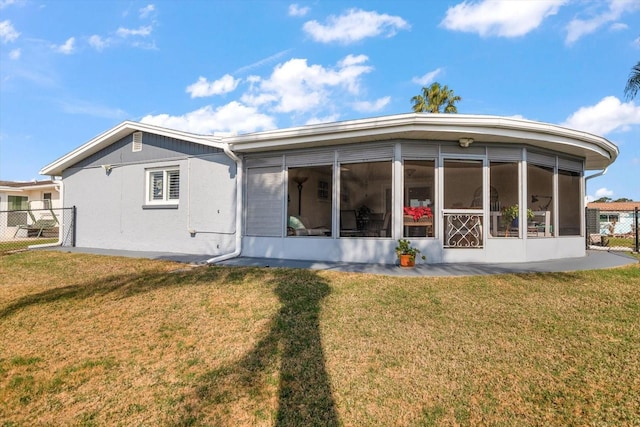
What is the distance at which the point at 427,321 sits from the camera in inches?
159

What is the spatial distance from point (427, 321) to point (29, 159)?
22.2m

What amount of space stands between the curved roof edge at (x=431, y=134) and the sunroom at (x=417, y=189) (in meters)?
0.02

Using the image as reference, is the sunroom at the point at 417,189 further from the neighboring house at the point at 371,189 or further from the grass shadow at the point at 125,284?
the grass shadow at the point at 125,284

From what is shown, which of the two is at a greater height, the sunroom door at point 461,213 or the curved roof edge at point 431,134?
the curved roof edge at point 431,134

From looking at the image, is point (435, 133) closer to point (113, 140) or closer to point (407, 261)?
point (407, 261)

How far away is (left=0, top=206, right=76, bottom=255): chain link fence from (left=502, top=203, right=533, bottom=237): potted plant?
12628mm

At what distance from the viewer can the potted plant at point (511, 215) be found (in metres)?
7.53

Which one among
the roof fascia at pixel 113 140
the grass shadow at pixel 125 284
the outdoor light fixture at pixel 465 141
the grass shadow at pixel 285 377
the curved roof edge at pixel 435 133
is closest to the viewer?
the grass shadow at pixel 285 377

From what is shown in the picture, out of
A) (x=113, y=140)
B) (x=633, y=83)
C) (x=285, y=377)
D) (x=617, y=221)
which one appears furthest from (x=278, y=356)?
(x=617, y=221)

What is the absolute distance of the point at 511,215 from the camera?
24.8 feet

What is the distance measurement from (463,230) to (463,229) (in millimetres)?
21

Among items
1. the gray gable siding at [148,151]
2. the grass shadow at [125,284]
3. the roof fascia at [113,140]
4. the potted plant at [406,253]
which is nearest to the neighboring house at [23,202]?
the roof fascia at [113,140]

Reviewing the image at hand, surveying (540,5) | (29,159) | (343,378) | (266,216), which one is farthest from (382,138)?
(29,159)

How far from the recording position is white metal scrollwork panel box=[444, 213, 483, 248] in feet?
23.8
